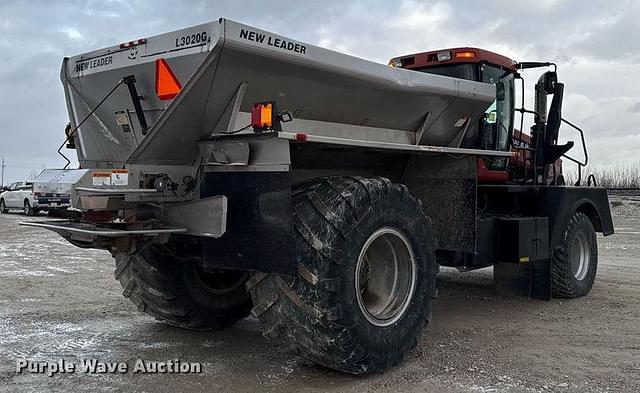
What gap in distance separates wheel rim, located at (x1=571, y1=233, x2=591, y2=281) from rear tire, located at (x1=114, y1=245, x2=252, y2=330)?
429 cm

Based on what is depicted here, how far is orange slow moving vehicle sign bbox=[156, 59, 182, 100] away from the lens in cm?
392

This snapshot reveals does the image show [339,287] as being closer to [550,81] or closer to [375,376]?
[375,376]

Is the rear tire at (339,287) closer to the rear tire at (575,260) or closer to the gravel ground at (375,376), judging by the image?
the gravel ground at (375,376)

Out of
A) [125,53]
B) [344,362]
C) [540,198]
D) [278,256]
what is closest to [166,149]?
[125,53]

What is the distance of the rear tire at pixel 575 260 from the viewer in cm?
718

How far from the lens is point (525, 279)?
725 cm

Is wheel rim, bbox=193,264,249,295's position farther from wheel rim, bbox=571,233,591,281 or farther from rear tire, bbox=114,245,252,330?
wheel rim, bbox=571,233,591,281

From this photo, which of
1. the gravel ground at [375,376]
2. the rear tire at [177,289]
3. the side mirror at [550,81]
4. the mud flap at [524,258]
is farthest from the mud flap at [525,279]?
the rear tire at [177,289]

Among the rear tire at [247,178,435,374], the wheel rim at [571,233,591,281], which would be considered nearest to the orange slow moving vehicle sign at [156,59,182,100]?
the rear tire at [247,178,435,374]

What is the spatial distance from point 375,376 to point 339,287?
2.60ft

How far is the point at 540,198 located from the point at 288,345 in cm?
418

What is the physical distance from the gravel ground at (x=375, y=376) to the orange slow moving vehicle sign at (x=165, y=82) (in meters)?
1.96

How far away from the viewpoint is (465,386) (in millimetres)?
4145

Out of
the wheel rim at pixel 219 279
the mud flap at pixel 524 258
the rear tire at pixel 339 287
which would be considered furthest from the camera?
the mud flap at pixel 524 258
